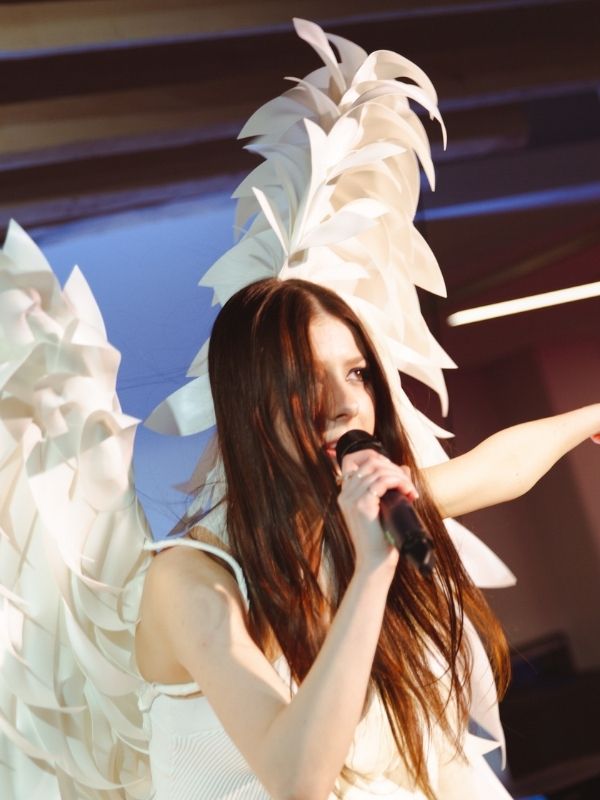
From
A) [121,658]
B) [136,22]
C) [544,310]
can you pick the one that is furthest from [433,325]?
[121,658]

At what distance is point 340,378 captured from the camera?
1182mm

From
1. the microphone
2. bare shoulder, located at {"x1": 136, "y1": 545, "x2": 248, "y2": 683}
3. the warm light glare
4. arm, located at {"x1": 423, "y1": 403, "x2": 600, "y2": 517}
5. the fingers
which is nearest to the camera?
the microphone

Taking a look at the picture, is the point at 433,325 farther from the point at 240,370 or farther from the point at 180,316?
the point at 240,370

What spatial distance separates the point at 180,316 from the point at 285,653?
0.73 m

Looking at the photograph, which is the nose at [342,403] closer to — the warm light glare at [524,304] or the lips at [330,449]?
the lips at [330,449]

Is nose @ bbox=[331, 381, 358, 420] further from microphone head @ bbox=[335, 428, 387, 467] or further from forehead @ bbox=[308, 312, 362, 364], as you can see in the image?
microphone head @ bbox=[335, 428, 387, 467]

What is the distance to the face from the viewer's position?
1.15 metres

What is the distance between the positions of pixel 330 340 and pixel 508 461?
1.40 feet

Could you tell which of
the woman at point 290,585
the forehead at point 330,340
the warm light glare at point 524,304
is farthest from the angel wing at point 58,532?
the warm light glare at point 524,304

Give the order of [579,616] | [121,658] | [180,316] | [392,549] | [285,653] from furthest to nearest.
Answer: [579,616] → [180,316] → [121,658] → [285,653] → [392,549]

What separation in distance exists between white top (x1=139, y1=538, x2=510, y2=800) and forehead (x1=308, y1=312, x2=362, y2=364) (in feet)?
0.84

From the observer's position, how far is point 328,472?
1.13 metres

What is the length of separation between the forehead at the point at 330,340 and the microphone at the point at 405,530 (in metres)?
0.25

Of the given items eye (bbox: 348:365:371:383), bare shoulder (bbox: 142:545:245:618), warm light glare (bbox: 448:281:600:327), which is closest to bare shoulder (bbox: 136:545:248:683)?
bare shoulder (bbox: 142:545:245:618)
